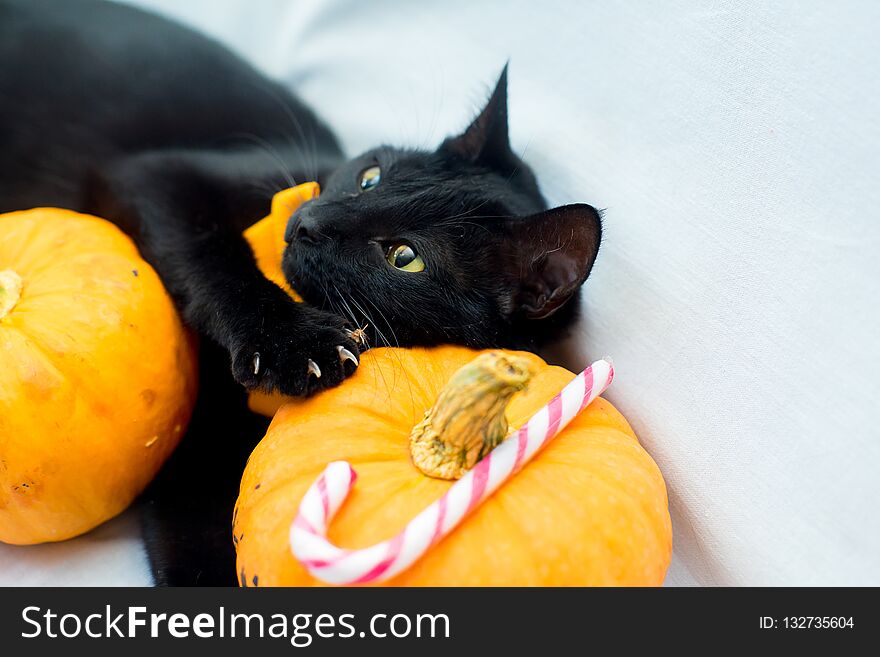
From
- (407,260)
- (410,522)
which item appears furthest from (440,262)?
(410,522)

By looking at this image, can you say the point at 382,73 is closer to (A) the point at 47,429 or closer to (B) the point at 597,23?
(B) the point at 597,23

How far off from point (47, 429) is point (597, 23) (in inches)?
41.5

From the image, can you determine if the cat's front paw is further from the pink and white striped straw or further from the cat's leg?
the pink and white striped straw

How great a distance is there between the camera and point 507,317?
3.62 feet

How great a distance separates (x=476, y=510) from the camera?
0.71 metres

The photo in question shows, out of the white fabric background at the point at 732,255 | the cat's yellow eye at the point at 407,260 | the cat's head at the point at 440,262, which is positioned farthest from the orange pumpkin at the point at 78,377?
the cat's yellow eye at the point at 407,260

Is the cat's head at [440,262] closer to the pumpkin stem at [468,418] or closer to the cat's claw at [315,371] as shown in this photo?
the cat's claw at [315,371]

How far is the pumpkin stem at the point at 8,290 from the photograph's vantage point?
3.03ft

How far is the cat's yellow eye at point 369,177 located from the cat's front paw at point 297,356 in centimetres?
35

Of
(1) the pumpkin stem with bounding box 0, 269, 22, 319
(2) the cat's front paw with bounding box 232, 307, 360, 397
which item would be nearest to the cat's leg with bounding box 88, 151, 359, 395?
(2) the cat's front paw with bounding box 232, 307, 360, 397

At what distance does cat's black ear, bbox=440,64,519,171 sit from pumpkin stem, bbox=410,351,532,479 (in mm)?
634

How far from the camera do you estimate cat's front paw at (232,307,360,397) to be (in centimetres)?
90

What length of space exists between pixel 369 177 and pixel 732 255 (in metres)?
0.65

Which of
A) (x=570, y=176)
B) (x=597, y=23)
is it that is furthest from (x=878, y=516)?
(x=597, y=23)
